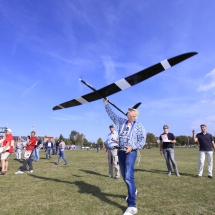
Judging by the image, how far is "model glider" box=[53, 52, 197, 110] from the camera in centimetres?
515

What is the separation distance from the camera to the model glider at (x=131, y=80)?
515 centimetres

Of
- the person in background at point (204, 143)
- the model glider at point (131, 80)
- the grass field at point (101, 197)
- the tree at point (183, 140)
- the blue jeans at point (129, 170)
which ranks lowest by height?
the grass field at point (101, 197)

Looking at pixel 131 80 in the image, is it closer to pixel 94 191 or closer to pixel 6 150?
pixel 94 191

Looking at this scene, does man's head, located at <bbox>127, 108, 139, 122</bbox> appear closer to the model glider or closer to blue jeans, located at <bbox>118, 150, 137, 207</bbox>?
blue jeans, located at <bbox>118, 150, 137, 207</bbox>

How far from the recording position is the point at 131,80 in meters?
5.91

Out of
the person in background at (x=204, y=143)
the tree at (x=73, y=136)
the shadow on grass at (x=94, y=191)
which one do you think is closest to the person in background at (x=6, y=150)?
the shadow on grass at (x=94, y=191)

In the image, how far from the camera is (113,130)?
8.44 meters

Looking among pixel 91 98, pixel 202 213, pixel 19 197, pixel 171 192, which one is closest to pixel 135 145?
pixel 202 213

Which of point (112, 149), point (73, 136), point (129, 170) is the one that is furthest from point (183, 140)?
point (129, 170)

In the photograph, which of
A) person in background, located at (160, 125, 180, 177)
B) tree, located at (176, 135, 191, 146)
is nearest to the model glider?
person in background, located at (160, 125, 180, 177)

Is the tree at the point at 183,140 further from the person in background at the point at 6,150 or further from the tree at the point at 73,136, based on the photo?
the person in background at the point at 6,150

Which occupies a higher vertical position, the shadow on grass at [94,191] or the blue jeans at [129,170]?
the blue jeans at [129,170]

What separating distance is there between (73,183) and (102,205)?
276cm

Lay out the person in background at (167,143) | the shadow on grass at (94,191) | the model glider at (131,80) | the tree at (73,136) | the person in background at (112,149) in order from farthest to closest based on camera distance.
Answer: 1. the tree at (73,136)
2. the person in background at (167,143)
3. the person in background at (112,149)
4. the model glider at (131,80)
5. the shadow on grass at (94,191)
